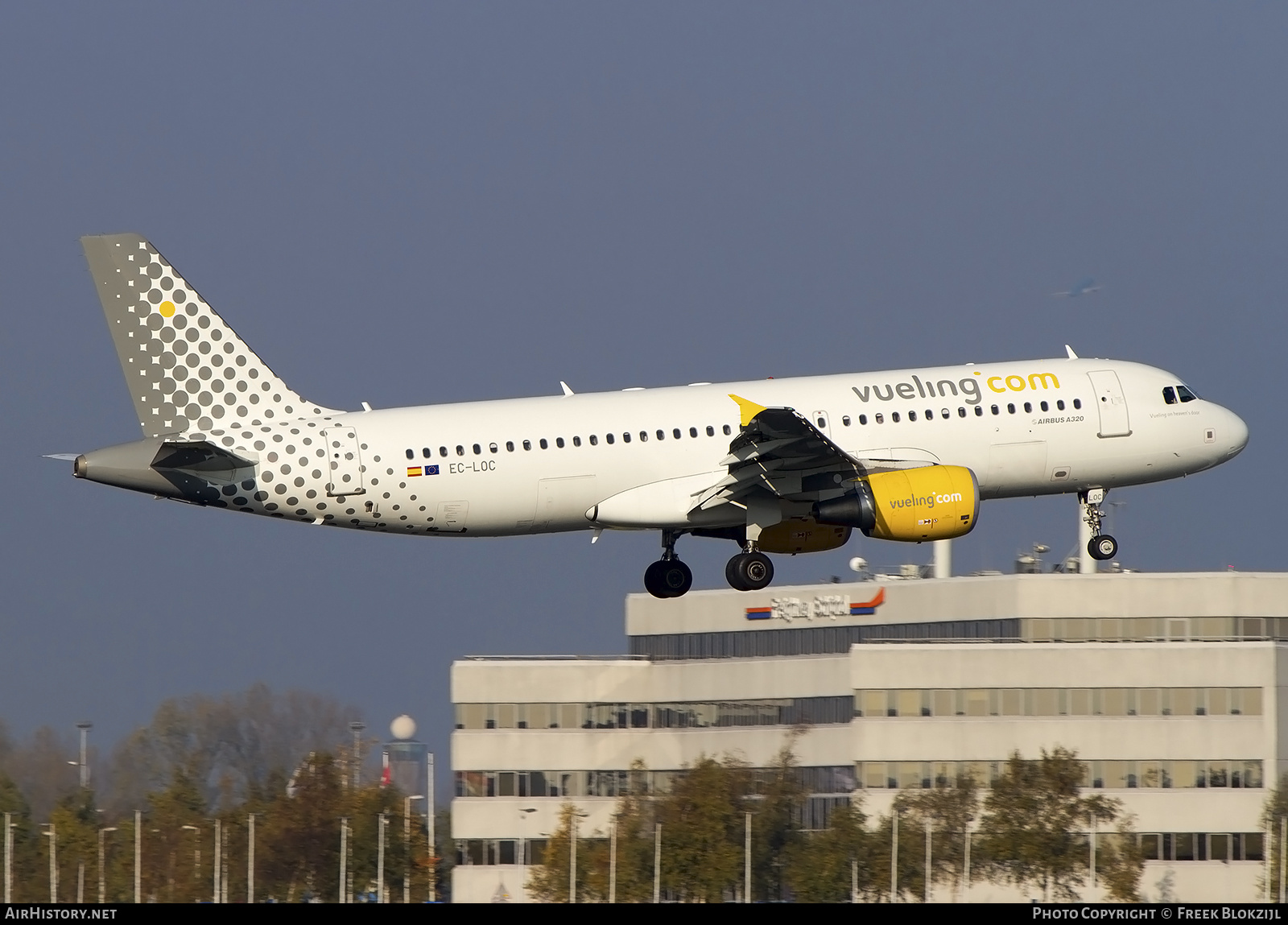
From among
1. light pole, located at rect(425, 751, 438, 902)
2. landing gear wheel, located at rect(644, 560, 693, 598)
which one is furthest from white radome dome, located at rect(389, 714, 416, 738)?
landing gear wheel, located at rect(644, 560, 693, 598)

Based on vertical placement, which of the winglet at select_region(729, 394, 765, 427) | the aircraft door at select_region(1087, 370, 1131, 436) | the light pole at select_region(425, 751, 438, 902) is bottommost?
the light pole at select_region(425, 751, 438, 902)

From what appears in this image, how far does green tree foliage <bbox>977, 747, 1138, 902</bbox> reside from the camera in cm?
7506

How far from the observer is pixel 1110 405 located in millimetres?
53344

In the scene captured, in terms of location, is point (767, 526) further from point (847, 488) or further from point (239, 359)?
point (239, 359)

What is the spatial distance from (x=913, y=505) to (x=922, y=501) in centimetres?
23

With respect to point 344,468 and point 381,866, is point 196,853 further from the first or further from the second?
point 344,468

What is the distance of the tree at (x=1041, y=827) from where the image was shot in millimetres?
75062

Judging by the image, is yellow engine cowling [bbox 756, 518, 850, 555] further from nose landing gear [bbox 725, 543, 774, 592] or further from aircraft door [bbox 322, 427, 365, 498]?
aircraft door [bbox 322, 427, 365, 498]

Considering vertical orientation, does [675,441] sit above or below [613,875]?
above

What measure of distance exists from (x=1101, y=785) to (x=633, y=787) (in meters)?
23.7

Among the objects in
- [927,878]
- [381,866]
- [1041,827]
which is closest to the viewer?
[927,878]

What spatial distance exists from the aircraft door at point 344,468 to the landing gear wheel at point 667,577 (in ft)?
28.8

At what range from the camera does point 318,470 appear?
47969mm

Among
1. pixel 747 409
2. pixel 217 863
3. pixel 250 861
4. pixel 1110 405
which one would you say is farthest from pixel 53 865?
pixel 1110 405
